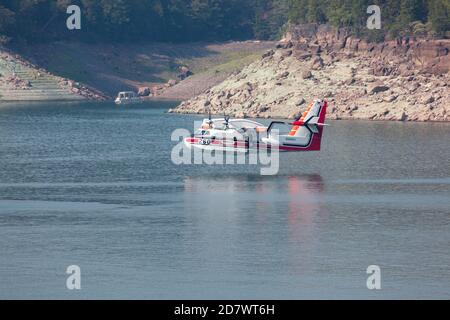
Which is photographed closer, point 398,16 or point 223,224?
point 223,224

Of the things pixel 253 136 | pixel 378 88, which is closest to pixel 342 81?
pixel 378 88

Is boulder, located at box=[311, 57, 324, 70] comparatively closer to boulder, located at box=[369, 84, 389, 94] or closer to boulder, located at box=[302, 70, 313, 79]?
boulder, located at box=[302, 70, 313, 79]

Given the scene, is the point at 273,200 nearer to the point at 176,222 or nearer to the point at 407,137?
the point at 176,222

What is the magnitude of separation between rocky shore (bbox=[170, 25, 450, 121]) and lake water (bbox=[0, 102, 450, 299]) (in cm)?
4476

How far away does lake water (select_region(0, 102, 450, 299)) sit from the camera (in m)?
60.7

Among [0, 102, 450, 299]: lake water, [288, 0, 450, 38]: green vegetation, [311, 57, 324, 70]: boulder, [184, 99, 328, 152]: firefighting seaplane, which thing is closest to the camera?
[0, 102, 450, 299]: lake water

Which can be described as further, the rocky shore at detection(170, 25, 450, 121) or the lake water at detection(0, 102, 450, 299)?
the rocky shore at detection(170, 25, 450, 121)

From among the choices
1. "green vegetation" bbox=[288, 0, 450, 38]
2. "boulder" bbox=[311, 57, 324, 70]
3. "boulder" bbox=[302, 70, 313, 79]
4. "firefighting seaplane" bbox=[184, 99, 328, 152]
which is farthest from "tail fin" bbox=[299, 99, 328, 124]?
"boulder" bbox=[311, 57, 324, 70]

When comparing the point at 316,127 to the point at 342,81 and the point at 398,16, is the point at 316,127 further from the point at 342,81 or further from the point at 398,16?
the point at 398,16

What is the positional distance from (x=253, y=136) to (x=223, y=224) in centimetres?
3223

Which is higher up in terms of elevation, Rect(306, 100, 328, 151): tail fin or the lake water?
Rect(306, 100, 328, 151): tail fin

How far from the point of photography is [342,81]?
17812 cm

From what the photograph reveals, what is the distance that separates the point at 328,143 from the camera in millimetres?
130875
